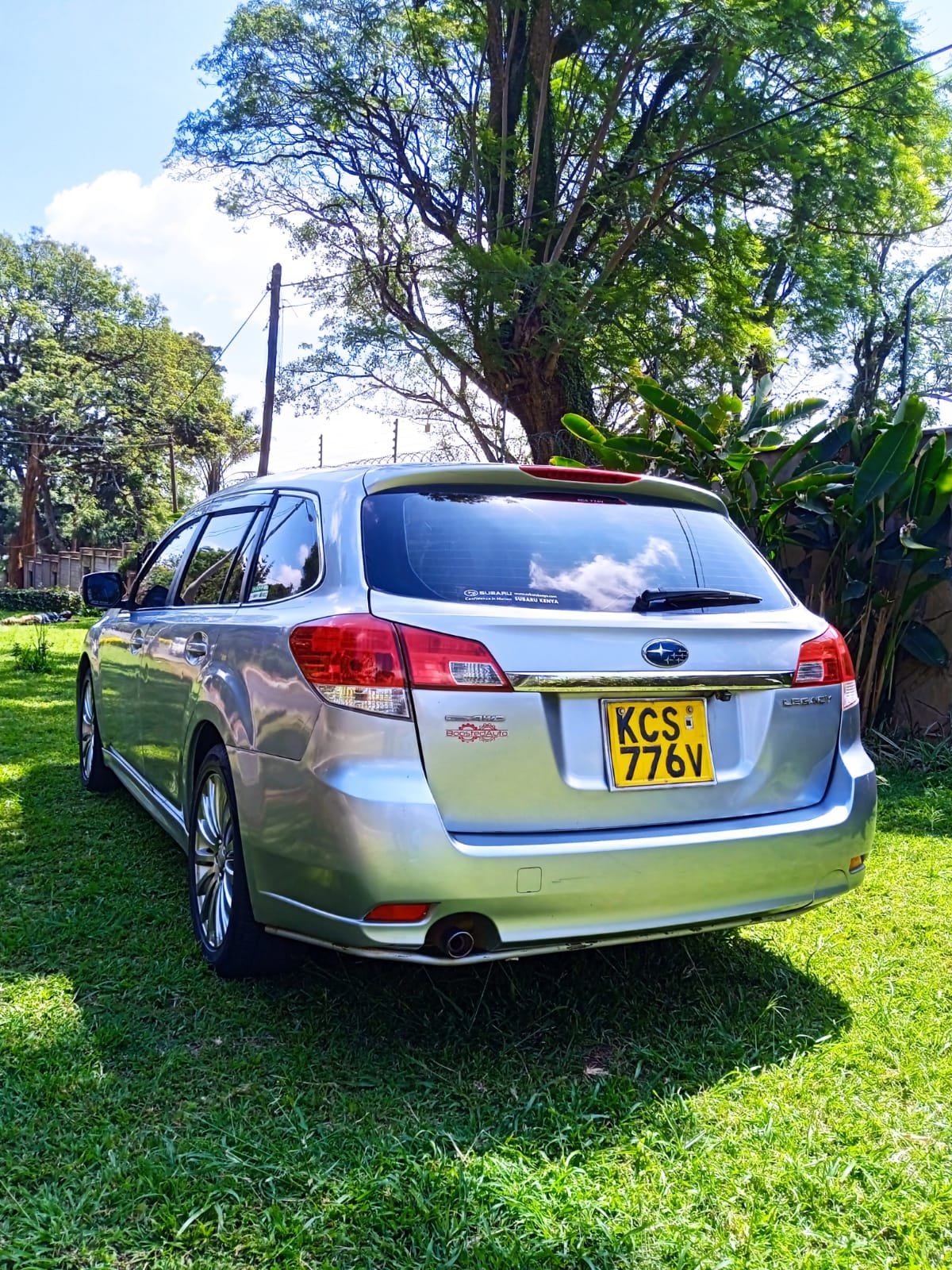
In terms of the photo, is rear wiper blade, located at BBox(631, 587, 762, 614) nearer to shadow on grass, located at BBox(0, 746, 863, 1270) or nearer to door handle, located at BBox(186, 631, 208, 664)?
shadow on grass, located at BBox(0, 746, 863, 1270)

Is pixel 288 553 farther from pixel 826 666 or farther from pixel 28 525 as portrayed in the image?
pixel 28 525

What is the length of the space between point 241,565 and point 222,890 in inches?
42.9

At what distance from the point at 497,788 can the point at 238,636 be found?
105 centimetres

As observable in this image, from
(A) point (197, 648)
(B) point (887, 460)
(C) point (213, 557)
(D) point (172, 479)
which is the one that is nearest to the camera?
(A) point (197, 648)

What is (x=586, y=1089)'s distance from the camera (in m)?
2.40

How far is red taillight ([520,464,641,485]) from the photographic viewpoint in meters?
2.82

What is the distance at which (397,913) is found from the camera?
223 cm

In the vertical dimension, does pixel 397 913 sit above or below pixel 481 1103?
above

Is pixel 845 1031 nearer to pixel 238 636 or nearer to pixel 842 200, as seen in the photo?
pixel 238 636

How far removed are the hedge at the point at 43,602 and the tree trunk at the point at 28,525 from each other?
35.6ft

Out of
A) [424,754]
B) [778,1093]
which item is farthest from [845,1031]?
[424,754]

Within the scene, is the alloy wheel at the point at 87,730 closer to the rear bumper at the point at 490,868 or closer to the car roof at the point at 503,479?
the car roof at the point at 503,479

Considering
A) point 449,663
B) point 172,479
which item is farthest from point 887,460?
point 172,479

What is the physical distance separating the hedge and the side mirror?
21.6 meters
